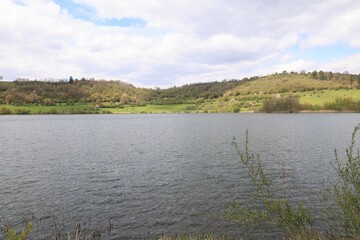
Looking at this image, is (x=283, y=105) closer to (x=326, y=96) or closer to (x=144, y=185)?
(x=326, y=96)

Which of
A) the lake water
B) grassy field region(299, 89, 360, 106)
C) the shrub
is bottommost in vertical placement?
the lake water

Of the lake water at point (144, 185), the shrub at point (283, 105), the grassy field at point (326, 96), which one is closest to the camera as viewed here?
the lake water at point (144, 185)

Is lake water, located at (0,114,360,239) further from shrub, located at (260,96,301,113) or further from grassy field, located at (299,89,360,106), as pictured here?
grassy field, located at (299,89,360,106)

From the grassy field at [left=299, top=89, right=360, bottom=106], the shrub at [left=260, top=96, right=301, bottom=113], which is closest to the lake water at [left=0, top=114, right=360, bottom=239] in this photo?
the shrub at [left=260, top=96, right=301, bottom=113]

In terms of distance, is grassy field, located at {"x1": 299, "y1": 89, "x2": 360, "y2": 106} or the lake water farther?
grassy field, located at {"x1": 299, "y1": 89, "x2": 360, "y2": 106}

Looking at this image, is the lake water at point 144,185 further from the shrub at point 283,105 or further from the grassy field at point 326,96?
the grassy field at point 326,96

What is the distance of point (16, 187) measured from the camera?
25.6 metres

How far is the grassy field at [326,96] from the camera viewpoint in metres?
177

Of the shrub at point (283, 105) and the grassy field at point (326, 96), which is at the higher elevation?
the grassy field at point (326, 96)

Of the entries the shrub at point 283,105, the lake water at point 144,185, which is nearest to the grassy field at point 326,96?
the shrub at point 283,105

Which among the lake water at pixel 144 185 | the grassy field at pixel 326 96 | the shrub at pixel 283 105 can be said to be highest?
the grassy field at pixel 326 96

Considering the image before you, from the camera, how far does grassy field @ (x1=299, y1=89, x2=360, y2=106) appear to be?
17662 cm

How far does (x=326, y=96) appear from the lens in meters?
182

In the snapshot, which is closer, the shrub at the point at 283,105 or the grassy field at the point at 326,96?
the grassy field at the point at 326,96
